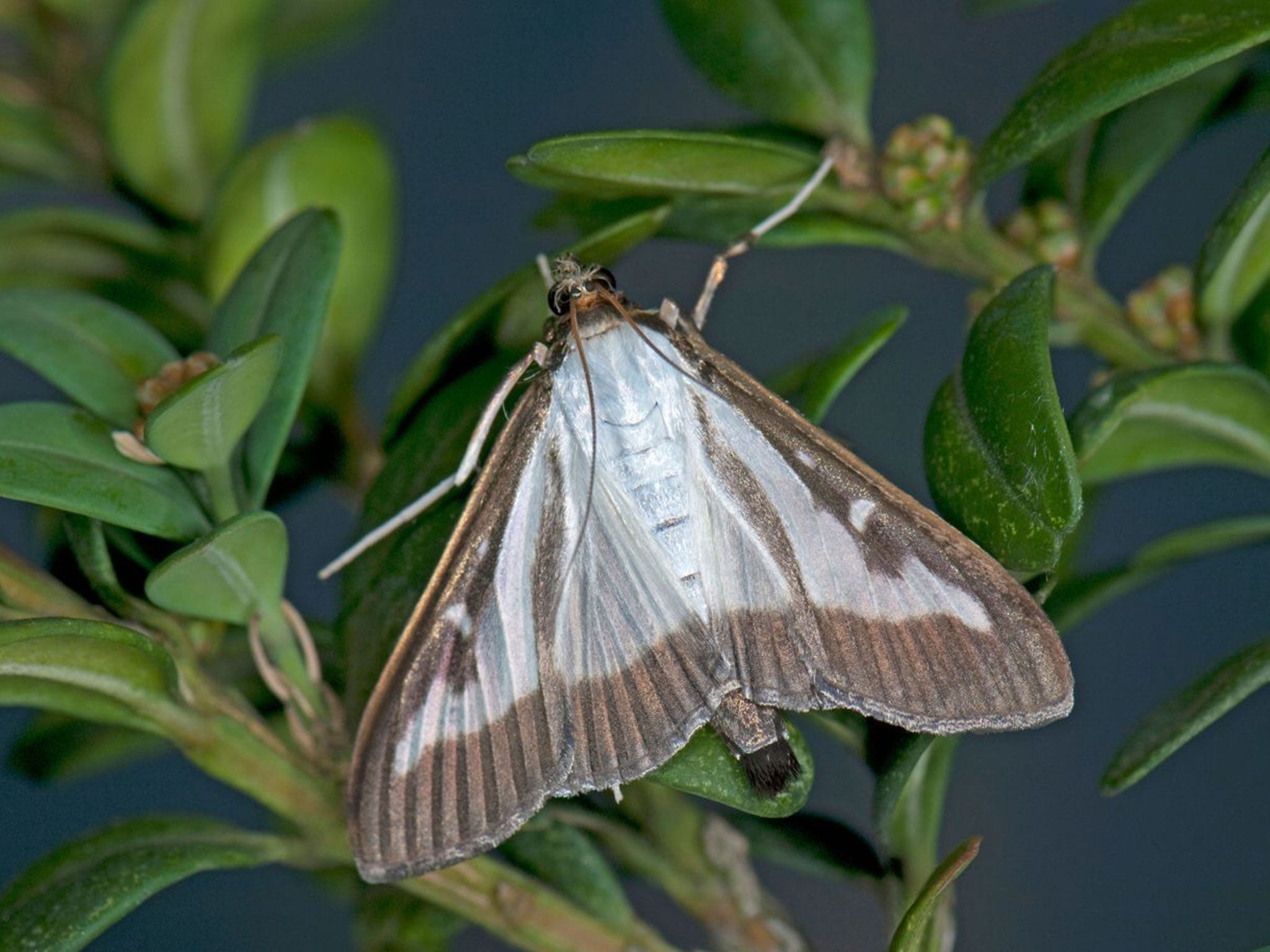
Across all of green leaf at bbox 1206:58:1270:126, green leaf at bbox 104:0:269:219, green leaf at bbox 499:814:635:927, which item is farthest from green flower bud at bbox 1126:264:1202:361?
green leaf at bbox 104:0:269:219

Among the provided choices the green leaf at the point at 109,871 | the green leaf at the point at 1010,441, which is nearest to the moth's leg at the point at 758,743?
the green leaf at the point at 1010,441

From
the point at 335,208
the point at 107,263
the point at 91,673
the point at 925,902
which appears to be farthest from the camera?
the point at 107,263

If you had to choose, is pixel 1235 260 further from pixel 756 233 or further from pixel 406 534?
pixel 406 534

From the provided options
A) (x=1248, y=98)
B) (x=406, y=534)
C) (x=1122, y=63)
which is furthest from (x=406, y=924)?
(x=1248, y=98)

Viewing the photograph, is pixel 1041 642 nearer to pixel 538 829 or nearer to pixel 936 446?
pixel 936 446

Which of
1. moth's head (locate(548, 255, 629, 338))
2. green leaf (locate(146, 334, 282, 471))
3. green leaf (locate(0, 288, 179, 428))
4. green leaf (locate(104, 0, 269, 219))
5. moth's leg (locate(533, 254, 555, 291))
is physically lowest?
moth's head (locate(548, 255, 629, 338))

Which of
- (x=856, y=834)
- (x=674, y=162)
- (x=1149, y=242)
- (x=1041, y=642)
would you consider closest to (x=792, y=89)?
(x=674, y=162)

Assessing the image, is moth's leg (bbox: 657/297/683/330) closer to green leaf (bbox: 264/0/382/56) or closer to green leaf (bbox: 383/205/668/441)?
green leaf (bbox: 383/205/668/441)
